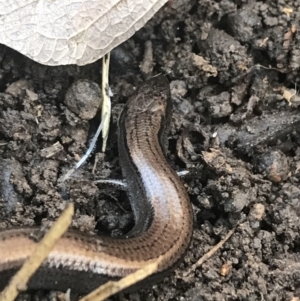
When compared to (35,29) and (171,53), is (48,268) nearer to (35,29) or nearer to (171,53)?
(35,29)

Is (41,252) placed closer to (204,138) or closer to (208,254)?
(208,254)

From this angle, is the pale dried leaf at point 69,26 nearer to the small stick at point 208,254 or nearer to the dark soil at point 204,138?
the dark soil at point 204,138

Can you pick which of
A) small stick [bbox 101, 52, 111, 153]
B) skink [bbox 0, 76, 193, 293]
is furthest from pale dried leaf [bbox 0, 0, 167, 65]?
skink [bbox 0, 76, 193, 293]

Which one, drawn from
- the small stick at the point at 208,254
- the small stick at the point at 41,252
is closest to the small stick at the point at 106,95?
the small stick at the point at 208,254

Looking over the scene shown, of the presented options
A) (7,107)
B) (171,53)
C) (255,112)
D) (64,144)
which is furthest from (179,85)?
(7,107)

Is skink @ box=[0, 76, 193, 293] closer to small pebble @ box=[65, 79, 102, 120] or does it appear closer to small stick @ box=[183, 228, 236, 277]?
small stick @ box=[183, 228, 236, 277]

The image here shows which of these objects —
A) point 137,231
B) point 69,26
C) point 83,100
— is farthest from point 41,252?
point 69,26
